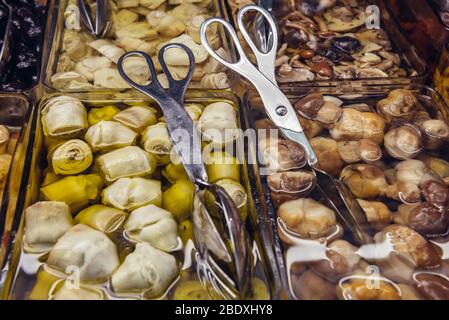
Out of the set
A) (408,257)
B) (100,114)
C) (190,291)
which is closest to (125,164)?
(100,114)

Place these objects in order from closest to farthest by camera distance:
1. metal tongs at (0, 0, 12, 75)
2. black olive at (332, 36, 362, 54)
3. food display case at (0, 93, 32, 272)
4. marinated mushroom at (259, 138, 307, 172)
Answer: food display case at (0, 93, 32, 272) → marinated mushroom at (259, 138, 307, 172) → metal tongs at (0, 0, 12, 75) → black olive at (332, 36, 362, 54)

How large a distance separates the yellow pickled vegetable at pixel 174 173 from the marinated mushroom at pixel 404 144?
429 mm

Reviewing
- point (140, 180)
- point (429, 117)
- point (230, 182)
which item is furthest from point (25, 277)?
point (429, 117)

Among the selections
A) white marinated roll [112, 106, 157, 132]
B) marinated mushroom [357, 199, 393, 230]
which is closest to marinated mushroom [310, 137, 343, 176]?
marinated mushroom [357, 199, 393, 230]

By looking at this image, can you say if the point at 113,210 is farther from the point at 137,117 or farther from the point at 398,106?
the point at 398,106

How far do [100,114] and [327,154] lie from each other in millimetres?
485

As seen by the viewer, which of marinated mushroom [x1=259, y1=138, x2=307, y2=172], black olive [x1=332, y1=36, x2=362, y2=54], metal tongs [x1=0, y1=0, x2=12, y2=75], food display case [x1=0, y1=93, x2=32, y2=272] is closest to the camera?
food display case [x1=0, y1=93, x2=32, y2=272]

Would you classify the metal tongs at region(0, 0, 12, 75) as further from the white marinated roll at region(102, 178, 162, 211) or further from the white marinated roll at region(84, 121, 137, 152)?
the white marinated roll at region(102, 178, 162, 211)

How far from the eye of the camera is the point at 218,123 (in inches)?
40.4

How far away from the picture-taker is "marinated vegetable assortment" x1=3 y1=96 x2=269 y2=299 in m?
0.77

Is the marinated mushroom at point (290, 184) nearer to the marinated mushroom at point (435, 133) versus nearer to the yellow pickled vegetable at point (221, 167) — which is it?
the yellow pickled vegetable at point (221, 167)

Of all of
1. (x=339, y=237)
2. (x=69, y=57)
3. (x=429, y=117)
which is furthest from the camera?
(x=69, y=57)

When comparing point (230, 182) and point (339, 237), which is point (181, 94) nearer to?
point (230, 182)
